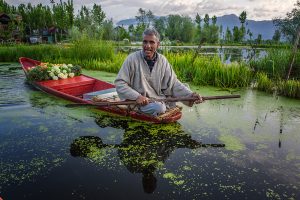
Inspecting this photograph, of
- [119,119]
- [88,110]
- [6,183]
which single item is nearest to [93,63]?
[88,110]

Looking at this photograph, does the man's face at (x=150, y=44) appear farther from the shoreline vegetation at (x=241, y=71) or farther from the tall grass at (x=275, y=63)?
the tall grass at (x=275, y=63)

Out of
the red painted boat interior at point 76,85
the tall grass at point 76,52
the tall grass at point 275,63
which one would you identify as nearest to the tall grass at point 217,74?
the tall grass at point 275,63

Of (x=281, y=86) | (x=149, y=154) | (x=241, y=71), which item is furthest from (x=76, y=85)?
(x=281, y=86)

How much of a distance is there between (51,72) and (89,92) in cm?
103

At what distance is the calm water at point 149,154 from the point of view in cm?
250

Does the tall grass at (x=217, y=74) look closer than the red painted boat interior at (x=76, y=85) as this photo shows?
No

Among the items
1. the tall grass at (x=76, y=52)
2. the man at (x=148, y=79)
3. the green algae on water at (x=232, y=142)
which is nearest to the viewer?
the green algae on water at (x=232, y=142)

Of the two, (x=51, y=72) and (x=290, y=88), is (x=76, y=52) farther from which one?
(x=290, y=88)

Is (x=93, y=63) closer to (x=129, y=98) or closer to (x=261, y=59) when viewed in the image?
(x=261, y=59)

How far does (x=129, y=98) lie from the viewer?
3.81 m

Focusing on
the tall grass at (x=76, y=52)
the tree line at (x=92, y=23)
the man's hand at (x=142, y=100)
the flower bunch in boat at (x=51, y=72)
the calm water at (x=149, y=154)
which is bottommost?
the calm water at (x=149, y=154)

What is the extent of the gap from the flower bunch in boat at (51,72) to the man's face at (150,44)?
3.30m

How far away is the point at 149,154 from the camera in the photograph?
3.25m

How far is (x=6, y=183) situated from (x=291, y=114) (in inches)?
173
